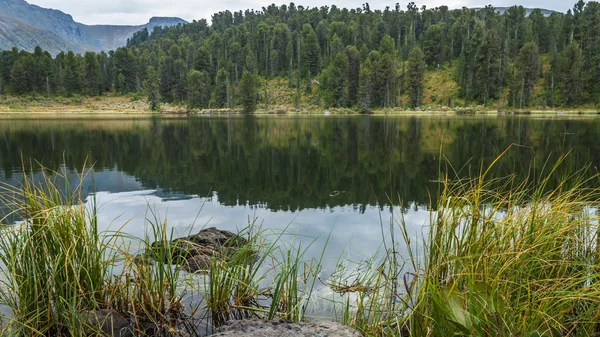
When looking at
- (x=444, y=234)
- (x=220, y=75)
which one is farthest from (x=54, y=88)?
(x=444, y=234)

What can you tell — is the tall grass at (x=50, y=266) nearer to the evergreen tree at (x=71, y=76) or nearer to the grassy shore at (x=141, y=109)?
the grassy shore at (x=141, y=109)

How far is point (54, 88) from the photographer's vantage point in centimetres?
11162

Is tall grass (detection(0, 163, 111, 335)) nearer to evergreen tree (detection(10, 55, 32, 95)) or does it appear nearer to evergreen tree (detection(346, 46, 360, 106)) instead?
evergreen tree (detection(346, 46, 360, 106))

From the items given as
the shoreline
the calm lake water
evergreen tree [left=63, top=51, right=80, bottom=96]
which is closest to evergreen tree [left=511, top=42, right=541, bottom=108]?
the shoreline

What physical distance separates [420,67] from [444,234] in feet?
302

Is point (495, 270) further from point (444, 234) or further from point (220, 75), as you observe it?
point (220, 75)

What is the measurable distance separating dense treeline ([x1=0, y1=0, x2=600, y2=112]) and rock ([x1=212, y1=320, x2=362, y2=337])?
8691 cm

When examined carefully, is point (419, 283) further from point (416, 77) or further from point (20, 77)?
point (20, 77)

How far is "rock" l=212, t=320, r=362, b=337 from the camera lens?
117 inches

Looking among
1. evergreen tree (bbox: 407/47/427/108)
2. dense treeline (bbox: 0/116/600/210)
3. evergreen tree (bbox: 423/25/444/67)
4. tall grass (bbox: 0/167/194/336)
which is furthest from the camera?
evergreen tree (bbox: 423/25/444/67)

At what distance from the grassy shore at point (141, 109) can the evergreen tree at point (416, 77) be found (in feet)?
9.81

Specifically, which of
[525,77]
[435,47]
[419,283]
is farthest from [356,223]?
[435,47]

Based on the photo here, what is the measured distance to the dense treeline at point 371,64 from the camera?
81.4 meters

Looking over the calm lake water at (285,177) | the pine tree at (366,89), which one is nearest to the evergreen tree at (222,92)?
the pine tree at (366,89)
